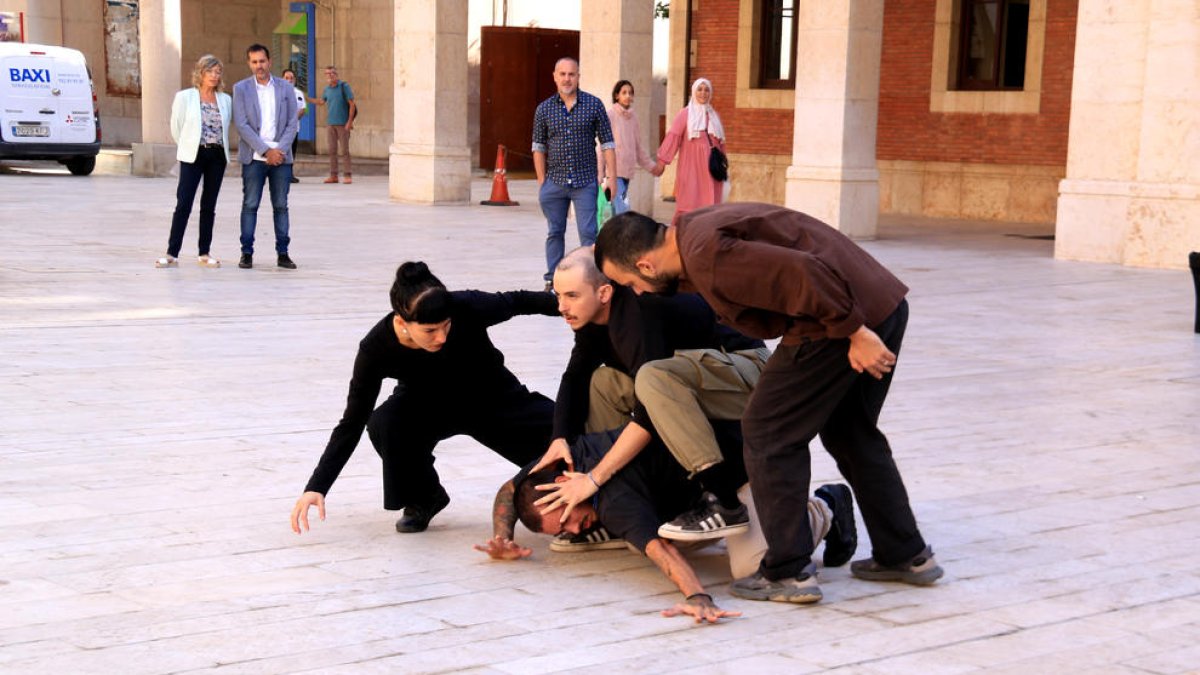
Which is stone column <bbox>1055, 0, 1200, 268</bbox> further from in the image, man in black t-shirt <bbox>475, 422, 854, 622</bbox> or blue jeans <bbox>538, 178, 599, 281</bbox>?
man in black t-shirt <bbox>475, 422, 854, 622</bbox>

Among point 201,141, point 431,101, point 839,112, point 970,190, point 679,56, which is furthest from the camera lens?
point 679,56

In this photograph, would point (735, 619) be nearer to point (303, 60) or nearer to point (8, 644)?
point (8, 644)

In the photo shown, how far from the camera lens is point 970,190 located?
22016 millimetres

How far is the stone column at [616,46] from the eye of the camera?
20047 millimetres

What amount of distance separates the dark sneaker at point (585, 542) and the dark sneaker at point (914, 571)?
870 mm

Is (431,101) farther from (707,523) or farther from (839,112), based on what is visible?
(707,523)

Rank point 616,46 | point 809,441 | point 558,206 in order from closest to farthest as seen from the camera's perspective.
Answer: point 809,441
point 558,206
point 616,46

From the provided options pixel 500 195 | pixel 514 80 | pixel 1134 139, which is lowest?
pixel 500 195

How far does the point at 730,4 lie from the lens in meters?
24.7

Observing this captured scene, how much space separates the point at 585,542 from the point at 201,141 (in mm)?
8971

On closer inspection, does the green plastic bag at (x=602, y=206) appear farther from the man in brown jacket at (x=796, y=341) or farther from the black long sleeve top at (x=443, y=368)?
the man in brown jacket at (x=796, y=341)

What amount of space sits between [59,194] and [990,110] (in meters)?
12.6

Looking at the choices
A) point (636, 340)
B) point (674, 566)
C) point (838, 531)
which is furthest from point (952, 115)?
point (674, 566)

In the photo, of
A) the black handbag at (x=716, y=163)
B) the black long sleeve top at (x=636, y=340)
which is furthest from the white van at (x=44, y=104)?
the black long sleeve top at (x=636, y=340)
